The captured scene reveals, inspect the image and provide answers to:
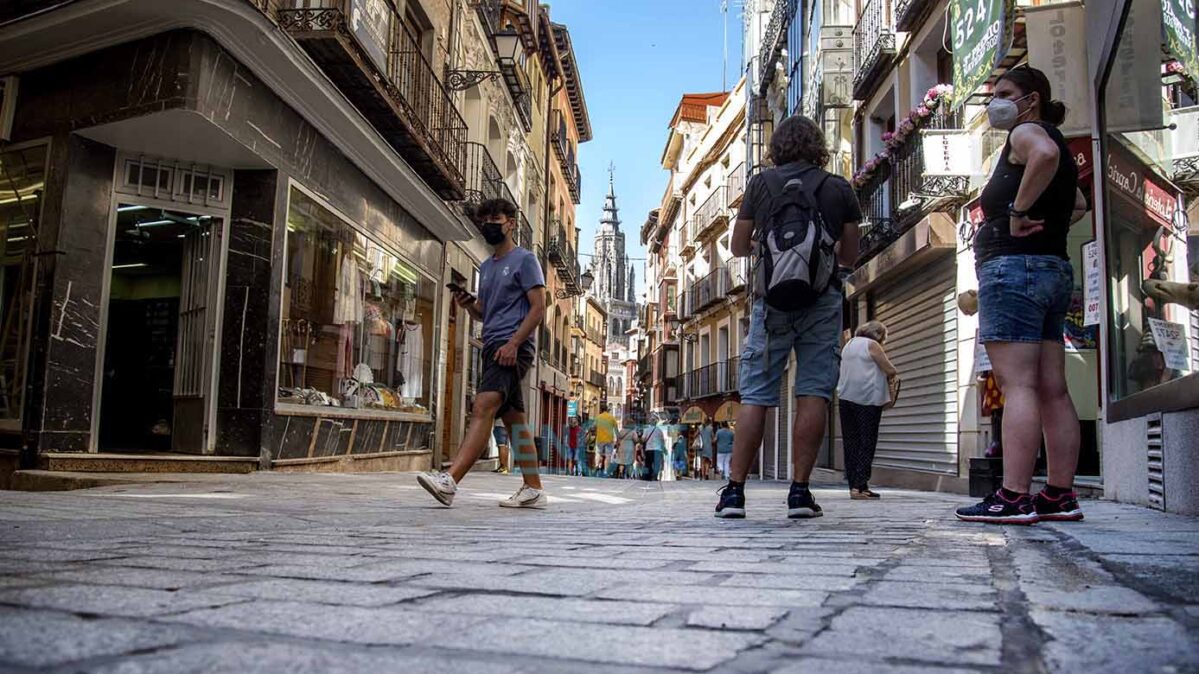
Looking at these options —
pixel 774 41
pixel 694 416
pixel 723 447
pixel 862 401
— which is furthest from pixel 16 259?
pixel 694 416

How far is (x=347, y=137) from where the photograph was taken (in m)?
9.54

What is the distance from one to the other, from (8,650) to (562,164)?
29.0 metres

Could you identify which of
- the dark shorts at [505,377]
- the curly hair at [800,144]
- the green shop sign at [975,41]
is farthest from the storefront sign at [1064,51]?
the dark shorts at [505,377]

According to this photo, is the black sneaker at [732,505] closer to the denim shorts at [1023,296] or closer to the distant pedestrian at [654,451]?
the denim shorts at [1023,296]

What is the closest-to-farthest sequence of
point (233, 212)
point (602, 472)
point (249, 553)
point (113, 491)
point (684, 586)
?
point (684, 586), point (249, 553), point (113, 491), point (233, 212), point (602, 472)

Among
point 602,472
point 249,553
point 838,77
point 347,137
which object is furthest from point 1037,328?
point 602,472

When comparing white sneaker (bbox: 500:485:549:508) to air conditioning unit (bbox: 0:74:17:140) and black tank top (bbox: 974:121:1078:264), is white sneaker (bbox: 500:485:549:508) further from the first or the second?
air conditioning unit (bbox: 0:74:17:140)

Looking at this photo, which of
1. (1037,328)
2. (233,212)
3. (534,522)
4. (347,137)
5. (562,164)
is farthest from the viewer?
(562,164)

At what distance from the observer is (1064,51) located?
8.07 m

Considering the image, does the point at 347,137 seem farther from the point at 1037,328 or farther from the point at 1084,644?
the point at 1084,644

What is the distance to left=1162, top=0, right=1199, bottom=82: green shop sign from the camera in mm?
3404

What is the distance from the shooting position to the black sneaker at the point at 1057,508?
12.2 feet

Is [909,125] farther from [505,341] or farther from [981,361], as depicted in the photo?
[505,341]

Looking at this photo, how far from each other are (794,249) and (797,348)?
1.55 ft
